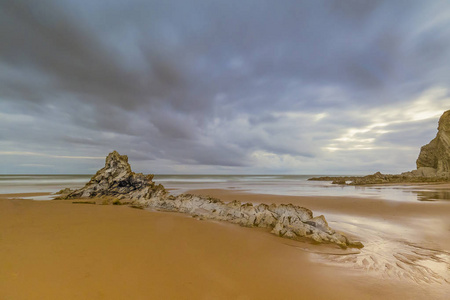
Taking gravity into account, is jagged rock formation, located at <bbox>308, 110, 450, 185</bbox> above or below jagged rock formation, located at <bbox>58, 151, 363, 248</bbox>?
above

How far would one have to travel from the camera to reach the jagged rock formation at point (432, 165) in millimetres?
34406

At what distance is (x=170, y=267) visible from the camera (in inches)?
137

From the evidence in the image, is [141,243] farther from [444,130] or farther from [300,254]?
[444,130]

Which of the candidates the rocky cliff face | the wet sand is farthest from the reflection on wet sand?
the rocky cliff face

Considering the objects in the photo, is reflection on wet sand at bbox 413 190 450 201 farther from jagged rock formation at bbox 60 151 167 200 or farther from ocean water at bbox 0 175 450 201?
jagged rock formation at bbox 60 151 167 200

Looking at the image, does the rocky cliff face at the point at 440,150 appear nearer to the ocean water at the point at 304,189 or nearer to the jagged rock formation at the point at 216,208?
the ocean water at the point at 304,189

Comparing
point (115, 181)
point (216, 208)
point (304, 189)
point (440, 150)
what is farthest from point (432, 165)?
point (115, 181)

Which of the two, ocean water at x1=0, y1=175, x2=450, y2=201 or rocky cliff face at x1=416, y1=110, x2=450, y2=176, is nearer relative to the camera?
ocean water at x1=0, y1=175, x2=450, y2=201

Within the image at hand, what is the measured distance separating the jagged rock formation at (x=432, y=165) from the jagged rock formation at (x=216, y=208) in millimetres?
32448

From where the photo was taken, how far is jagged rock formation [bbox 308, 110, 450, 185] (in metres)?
34.4

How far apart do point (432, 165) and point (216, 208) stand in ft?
197

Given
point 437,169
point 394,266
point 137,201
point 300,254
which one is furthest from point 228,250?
point 437,169

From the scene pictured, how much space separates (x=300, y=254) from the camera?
4.66m

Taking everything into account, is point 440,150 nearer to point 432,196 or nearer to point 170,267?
point 432,196
